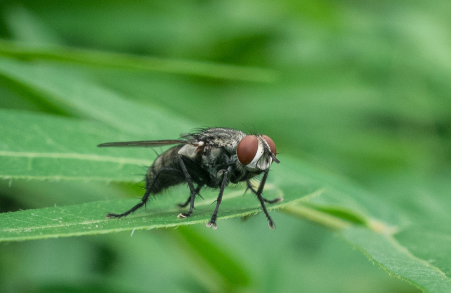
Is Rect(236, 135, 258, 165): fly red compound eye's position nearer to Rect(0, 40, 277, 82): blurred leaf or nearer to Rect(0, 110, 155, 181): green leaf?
Rect(0, 110, 155, 181): green leaf

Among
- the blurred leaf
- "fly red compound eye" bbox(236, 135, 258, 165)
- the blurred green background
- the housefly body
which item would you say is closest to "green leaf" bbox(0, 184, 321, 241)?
the housefly body

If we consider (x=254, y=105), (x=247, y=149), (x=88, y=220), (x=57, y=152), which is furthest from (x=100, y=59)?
(x=254, y=105)

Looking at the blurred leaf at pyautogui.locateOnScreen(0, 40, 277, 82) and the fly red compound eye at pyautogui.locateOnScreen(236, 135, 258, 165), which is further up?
the blurred leaf at pyautogui.locateOnScreen(0, 40, 277, 82)

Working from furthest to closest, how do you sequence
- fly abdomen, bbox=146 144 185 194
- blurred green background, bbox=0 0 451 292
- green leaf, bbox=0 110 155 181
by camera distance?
1. blurred green background, bbox=0 0 451 292
2. fly abdomen, bbox=146 144 185 194
3. green leaf, bbox=0 110 155 181

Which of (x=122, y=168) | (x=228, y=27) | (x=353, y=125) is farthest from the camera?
(x=353, y=125)

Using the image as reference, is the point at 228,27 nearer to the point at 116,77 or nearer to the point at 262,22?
the point at 262,22

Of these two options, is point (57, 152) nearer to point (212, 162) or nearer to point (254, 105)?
point (212, 162)

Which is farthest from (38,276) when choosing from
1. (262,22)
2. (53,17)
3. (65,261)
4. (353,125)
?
(353,125)

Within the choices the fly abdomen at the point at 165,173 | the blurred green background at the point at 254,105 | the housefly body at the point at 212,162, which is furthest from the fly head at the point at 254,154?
the blurred green background at the point at 254,105

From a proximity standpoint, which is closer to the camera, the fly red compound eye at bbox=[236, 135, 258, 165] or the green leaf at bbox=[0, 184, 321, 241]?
the green leaf at bbox=[0, 184, 321, 241]
